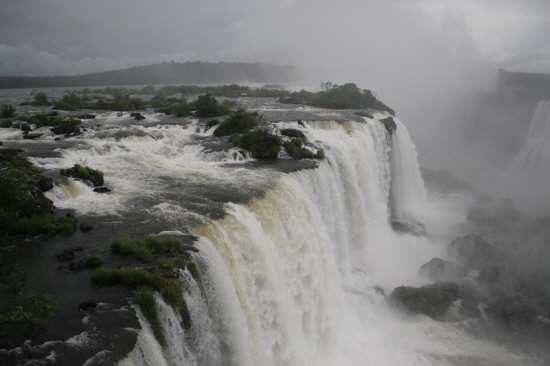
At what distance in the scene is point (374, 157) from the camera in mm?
25719

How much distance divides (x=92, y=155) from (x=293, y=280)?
461 inches

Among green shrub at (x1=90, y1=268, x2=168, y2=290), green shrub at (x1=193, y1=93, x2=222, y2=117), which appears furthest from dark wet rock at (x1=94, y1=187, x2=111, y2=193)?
green shrub at (x1=193, y1=93, x2=222, y2=117)

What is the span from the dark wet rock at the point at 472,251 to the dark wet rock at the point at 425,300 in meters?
4.92

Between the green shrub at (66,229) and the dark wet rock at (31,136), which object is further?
the dark wet rock at (31,136)

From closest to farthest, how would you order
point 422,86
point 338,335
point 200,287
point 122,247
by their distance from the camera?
point 200,287 → point 122,247 → point 338,335 → point 422,86

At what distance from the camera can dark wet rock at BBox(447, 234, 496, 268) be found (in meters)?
21.0

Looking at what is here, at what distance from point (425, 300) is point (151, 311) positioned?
13632mm

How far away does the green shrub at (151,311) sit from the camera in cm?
696

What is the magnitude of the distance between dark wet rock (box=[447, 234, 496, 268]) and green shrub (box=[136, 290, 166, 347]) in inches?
771

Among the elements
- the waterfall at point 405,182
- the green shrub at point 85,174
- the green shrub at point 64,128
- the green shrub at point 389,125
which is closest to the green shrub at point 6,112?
the green shrub at point 64,128

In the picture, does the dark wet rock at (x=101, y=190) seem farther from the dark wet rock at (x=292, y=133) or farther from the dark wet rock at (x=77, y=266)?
the dark wet rock at (x=292, y=133)

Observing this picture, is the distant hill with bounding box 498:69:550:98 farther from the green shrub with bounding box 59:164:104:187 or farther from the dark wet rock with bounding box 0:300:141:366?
the dark wet rock with bounding box 0:300:141:366

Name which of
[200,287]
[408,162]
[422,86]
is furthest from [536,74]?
[200,287]

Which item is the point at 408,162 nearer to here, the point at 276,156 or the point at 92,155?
the point at 276,156
